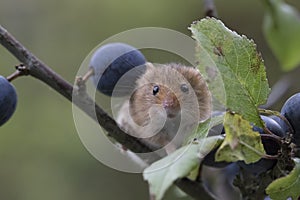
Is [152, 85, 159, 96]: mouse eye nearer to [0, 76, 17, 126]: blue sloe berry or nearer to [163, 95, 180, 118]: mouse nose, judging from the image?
[163, 95, 180, 118]: mouse nose

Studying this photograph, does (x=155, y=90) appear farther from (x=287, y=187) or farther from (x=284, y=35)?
(x=284, y=35)

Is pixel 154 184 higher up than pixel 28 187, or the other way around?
pixel 154 184

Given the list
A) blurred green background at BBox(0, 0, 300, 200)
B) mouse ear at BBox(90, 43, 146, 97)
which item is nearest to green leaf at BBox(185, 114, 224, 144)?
mouse ear at BBox(90, 43, 146, 97)

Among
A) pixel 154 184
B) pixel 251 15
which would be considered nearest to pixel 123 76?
pixel 154 184

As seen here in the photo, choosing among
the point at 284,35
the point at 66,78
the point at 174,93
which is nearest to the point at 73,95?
the point at 174,93

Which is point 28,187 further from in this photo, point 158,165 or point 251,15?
point 158,165

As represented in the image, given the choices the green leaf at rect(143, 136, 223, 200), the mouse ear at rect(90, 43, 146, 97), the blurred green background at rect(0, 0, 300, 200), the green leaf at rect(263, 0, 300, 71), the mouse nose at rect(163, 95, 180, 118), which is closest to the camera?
the green leaf at rect(263, 0, 300, 71)
